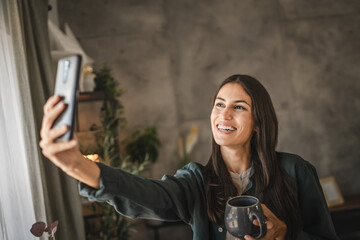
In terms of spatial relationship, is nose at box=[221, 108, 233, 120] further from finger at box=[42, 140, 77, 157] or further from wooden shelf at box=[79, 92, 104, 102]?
wooden shelf at box=[79, 92, 104, 102]

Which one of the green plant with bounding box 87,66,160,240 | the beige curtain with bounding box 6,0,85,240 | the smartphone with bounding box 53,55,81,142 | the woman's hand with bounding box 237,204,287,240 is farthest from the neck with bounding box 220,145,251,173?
the green plant with bounding box 87,66,160,240

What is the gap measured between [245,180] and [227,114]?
0.27 meters

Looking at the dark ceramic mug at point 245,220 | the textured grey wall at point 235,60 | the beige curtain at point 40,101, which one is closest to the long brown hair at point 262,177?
the dark ceramic mug at point 245,220

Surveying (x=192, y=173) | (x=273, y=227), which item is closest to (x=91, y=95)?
(x=192, y=173)

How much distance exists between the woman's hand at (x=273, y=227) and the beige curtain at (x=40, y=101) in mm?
1333

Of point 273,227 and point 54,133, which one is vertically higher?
point 54,133

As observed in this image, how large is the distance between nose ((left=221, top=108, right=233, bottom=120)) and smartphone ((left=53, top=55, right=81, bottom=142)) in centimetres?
70

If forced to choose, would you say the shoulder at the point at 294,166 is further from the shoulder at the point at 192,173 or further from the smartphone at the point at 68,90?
the smartphone at the point at 68,90

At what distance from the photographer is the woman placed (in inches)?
48.3

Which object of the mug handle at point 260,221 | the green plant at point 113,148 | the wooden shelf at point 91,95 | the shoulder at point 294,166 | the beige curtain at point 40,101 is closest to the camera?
the mug handle at point 260,221

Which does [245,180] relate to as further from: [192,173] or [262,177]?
[192,173]

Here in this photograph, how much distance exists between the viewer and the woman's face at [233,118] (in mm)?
1299

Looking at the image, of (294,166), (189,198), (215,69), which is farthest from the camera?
(215,69)

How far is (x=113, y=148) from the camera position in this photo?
270 centimetres
